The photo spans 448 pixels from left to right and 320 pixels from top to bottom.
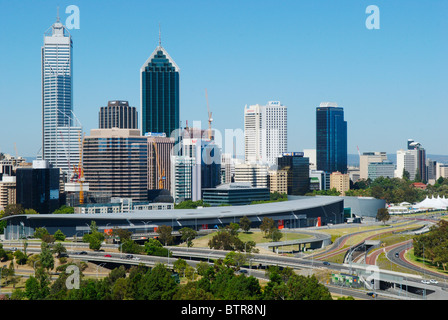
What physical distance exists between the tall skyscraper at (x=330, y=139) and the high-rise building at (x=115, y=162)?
330 feet

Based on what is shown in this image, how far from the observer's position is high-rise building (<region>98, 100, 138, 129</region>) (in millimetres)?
174750

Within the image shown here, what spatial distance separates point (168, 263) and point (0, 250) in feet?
48.0

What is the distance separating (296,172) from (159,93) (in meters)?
64.5

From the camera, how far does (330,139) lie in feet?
609

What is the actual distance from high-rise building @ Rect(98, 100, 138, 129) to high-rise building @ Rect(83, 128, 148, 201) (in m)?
80.6

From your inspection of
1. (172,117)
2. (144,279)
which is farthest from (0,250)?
(172,117)

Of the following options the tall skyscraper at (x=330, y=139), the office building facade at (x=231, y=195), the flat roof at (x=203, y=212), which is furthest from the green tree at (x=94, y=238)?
the tall skyscraper at (x=330, y=139)

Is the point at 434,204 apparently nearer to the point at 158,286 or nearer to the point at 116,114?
the point at 158,286

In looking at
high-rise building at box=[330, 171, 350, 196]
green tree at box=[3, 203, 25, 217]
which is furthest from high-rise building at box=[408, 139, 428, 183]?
green tree at box=[3, 203, 25, 217]

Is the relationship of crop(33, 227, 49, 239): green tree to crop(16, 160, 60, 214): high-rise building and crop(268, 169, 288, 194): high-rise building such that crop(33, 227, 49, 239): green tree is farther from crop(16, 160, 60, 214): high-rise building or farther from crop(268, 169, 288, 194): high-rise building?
crop(268, 169, 288, 194): high-rise building

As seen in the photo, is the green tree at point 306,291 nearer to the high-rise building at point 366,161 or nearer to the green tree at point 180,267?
the green tree at point 180,267

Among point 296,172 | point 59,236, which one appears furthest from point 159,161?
point 59,236

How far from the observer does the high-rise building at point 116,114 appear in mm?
174750
